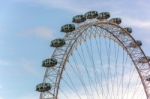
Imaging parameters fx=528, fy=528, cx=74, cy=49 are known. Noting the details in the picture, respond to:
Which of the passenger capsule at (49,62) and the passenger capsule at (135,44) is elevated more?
the passenger capsule at (49,62)

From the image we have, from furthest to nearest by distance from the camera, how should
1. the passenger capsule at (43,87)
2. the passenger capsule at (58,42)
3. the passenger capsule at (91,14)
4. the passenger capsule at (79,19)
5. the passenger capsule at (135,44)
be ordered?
the passenger capsule at (135,44)
the passenger capsule at (91,14)
the passenger capsule at (79,19)
the passenger capsule at (58,42)
the passenger capsule at (43,87)

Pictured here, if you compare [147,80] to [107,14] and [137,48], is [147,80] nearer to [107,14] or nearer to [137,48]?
[137,48]

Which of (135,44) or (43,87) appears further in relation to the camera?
(135,44)

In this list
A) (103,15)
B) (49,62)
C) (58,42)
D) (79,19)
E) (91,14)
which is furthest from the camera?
(103,15)

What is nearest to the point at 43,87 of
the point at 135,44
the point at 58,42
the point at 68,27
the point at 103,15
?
the point at 58,42

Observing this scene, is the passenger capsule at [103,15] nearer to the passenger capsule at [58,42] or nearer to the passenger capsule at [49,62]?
the passenger capsule at [58,42]

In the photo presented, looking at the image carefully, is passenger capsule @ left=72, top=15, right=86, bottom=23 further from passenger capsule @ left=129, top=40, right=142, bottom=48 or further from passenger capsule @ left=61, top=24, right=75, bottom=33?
passenger capsule @ left=129, top=40, right=142, bottom=48

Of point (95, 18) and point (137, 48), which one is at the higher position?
point (95, 18)

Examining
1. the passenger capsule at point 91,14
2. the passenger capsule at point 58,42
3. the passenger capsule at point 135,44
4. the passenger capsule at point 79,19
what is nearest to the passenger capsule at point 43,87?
the passenger capsule at point 58,42

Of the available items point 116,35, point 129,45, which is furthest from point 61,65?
point 129,45

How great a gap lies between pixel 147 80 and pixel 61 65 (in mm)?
30881

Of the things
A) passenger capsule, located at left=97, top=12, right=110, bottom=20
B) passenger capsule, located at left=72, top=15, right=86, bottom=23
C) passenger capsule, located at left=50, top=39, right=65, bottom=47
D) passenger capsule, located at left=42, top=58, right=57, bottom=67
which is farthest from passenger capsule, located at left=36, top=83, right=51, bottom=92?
passenger capsule, located at left=97, top=12, right=110, bottom=20

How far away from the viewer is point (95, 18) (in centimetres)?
8362

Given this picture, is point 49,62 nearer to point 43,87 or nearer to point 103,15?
point 43,87
